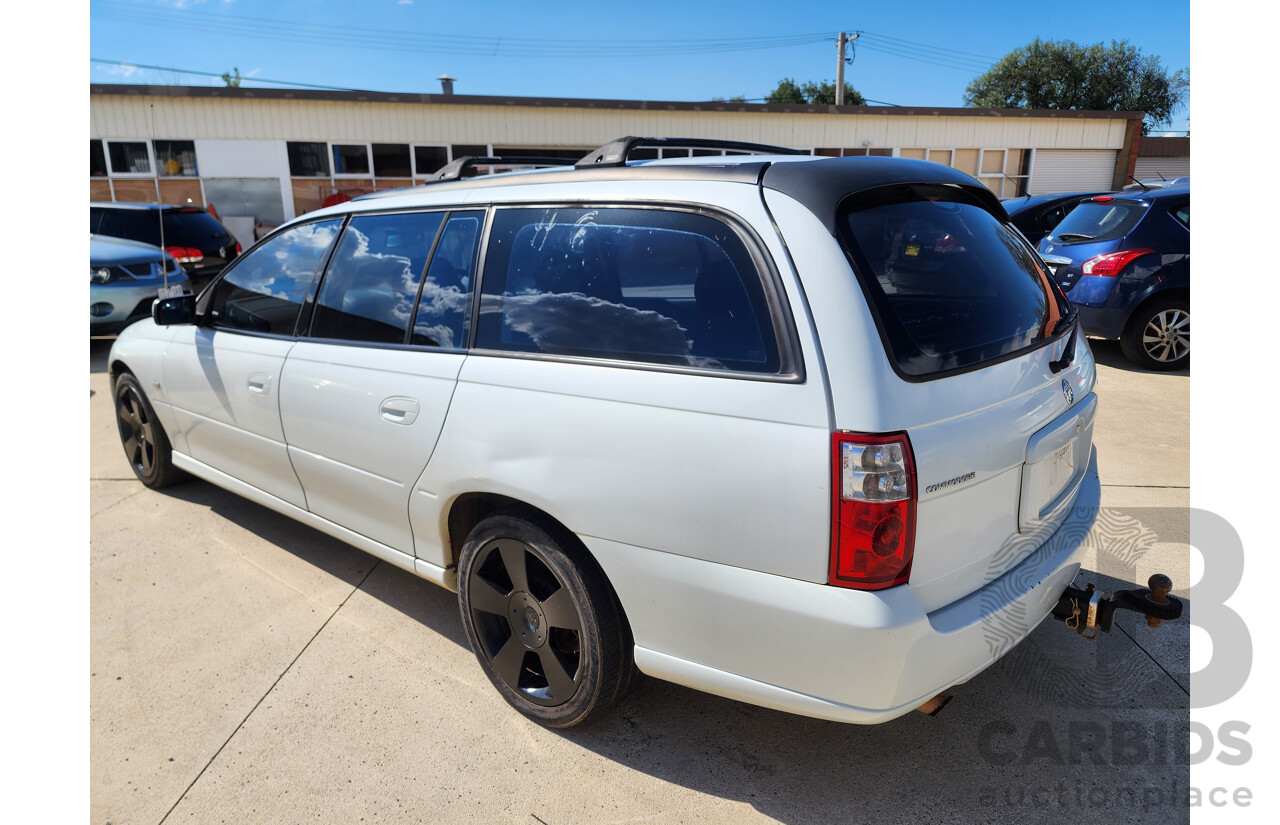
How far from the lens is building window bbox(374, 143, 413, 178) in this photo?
2028cm

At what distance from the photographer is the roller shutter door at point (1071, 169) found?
24.2 m

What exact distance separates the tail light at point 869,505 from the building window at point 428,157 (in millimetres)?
20517

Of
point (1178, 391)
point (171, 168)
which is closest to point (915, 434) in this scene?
point (1178, 391)

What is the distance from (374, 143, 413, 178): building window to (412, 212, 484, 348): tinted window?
1934 cm

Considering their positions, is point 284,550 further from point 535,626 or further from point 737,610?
point 737,610

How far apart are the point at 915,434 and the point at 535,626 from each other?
1.35 meters

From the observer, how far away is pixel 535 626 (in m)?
2.51

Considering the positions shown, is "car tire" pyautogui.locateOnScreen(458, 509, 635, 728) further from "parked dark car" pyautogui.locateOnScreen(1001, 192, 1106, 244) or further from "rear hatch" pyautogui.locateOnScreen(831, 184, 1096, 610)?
"parked dark car" pyautogui.locateOnScreen(1001, 192, 1106, 244)

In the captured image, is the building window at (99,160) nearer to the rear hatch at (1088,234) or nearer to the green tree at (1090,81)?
the rear hatch at (1088,234)

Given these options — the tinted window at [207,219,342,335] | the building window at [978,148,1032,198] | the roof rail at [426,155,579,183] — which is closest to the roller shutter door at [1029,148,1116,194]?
the building window at [978,148,1032,198]

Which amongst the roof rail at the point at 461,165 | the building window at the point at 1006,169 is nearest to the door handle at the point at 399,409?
the roof rail at the point at 461,165

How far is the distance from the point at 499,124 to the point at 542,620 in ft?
65.8

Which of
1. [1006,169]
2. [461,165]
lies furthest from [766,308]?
[1006,169]

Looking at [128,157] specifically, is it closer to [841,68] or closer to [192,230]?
[192,230]
